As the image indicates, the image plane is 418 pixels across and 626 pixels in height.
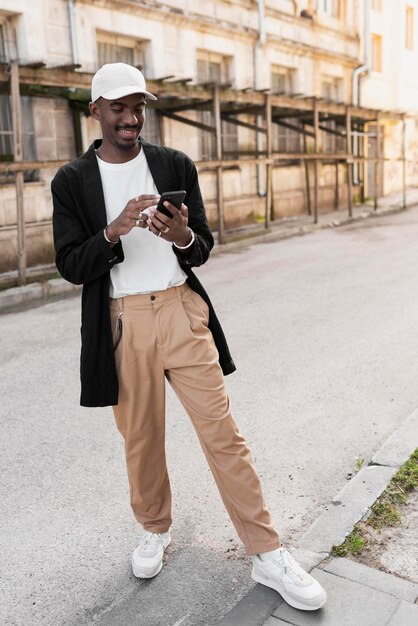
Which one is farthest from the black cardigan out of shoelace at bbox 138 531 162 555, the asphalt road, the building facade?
the building facade

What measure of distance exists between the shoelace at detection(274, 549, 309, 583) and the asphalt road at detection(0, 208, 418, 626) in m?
0.24

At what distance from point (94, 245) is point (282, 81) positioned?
56.7ft

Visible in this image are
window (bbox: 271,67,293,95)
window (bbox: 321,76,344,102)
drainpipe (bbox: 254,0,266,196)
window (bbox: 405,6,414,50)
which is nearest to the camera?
drainpipe (bbox: 254,0,266,196)

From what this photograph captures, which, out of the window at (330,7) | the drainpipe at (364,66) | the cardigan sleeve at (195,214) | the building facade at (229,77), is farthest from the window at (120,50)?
the cardigan sleeve at (195,214)

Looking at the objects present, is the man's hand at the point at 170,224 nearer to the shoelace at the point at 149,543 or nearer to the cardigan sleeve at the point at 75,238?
the cardigan sleeve at the point at 75,238

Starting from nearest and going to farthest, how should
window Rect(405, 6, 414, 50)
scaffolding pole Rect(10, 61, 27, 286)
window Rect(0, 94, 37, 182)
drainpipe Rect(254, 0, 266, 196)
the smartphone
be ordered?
the smartphone < scaffolding pole Rect(10, 61, 27, 286) < window Rect(0, 94, 37, 182) < drainpipe Rect(254, 0, 266, 196) < window Rect(405, 6, 414, 50)

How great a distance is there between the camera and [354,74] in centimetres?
2159

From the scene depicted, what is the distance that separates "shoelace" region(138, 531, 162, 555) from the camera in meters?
2.92

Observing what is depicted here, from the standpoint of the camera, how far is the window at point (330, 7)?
19.8m

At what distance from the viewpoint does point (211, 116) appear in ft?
50.8

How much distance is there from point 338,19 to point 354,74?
1.80 metres

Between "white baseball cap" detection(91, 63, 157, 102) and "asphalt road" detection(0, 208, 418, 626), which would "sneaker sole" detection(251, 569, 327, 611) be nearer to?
"asphalt road" detection(0, 208, 418, 626)

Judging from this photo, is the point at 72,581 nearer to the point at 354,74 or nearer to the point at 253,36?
the point at 253,36

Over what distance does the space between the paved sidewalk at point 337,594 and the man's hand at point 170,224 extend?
1425mm
